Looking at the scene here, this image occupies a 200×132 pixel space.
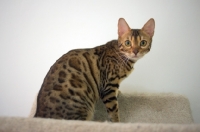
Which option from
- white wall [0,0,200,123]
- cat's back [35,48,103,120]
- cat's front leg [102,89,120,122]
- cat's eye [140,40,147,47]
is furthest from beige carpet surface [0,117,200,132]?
white wall [0,0,200,123]

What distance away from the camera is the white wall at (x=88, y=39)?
1442mm

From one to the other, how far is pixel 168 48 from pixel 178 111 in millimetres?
495

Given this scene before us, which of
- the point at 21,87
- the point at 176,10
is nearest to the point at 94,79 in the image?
the point at 21,87

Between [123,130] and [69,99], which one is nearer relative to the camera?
[123,130]

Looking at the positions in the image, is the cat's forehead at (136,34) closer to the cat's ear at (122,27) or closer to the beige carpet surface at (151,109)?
the cat's ear at (122,27)

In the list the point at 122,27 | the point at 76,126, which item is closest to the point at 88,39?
the point at 122,27

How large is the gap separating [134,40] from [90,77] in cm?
31

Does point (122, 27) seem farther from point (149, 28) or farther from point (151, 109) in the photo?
point (151, 109)

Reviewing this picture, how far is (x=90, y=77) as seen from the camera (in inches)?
41.1

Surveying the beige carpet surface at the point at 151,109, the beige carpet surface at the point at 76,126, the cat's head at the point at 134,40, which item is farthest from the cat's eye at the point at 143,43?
the beige carpet surface at the point at 76,126

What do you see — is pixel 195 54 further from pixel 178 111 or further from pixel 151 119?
pixel 151 119

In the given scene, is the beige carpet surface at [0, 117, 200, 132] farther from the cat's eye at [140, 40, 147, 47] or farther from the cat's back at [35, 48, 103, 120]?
the cat's eye at [140, 40, 147, 47]

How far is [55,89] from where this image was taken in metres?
0.90

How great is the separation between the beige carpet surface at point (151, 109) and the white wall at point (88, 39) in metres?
0.24
